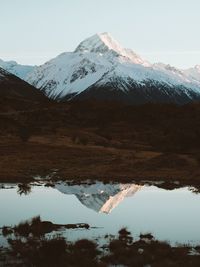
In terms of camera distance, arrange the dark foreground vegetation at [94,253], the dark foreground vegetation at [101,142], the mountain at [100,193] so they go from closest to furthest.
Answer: the dark foreground vegetation at [94,253]
the mountain at [100,193]
the dark foreground vegetation at [101,142]

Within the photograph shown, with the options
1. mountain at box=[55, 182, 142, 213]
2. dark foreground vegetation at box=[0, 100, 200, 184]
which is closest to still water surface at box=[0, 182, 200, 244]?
mountain at box=[55, 182, 142, 213]

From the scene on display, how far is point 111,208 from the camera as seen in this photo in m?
51.9

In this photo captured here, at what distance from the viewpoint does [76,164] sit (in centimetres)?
8969

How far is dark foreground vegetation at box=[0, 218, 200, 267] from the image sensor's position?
29.2 meters

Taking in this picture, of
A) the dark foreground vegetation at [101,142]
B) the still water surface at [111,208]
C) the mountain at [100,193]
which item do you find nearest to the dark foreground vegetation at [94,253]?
the still water surface at [111,208]

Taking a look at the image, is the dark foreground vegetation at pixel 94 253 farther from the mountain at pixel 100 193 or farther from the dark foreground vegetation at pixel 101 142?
the dark foreground vegetation at pixel 101 142

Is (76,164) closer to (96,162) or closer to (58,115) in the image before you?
(96,162)

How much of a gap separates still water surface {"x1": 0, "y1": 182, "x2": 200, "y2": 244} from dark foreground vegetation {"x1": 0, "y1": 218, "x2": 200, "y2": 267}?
3.32 m

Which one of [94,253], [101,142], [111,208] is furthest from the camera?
[101,142]

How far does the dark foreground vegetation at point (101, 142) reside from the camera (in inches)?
3268

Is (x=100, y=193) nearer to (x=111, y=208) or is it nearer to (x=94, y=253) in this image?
(x=111, y=208)

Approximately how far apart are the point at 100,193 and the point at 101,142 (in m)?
56.8

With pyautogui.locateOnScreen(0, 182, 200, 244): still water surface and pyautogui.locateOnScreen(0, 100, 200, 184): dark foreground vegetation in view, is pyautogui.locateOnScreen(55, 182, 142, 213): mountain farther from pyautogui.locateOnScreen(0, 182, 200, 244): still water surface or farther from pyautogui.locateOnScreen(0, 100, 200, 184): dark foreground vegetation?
pyautogui.locateOnScreen(0, 100, 200, 184): dark foreground vegetation

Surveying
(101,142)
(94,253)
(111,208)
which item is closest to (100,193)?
(111,208)
